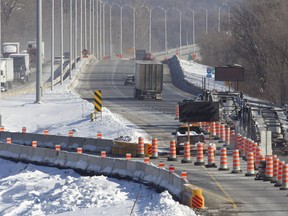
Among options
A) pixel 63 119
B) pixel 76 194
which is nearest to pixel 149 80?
pixel 63 119

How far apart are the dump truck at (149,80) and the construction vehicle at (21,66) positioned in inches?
1443

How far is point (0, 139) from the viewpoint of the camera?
5162 centimetres

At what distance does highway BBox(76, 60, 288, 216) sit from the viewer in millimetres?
29688

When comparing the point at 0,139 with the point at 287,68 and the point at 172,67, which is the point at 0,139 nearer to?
the point at 287,68

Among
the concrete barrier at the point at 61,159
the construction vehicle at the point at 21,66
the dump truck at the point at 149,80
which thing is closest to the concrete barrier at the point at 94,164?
the concrete barrier at the point at 61,159

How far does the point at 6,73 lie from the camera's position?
101625mm

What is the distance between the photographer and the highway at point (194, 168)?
29.7 meters

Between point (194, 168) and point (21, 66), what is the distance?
8399 cm

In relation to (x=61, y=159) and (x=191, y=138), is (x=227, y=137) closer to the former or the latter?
(x=191, y=138)

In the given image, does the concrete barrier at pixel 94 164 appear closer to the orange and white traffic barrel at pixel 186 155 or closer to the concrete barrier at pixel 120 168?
the concrete barrier at pixel 120 168

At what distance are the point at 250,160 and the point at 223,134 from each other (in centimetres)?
1357

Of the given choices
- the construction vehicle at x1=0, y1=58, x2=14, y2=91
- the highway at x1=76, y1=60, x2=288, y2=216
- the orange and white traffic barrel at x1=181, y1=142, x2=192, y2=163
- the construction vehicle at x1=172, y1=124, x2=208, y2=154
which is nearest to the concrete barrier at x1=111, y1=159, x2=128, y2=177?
the highway at x1=76, y1=60, x2=288, y2=216

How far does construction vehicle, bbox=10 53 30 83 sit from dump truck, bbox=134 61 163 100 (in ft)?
120

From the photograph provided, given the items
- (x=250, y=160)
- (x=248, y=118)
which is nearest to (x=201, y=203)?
(x=250, y=160)
